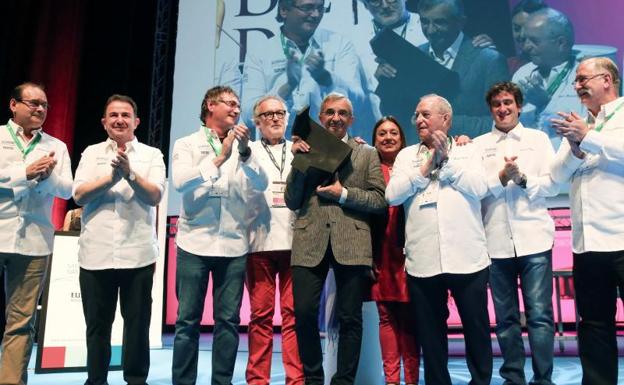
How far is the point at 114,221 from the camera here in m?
3.12

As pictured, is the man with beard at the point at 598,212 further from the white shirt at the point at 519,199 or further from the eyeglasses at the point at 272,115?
the eyeglasses at the point at 272,115

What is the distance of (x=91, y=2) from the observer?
293 inches

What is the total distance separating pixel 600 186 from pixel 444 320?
97 cm

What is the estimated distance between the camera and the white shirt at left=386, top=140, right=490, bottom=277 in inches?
112

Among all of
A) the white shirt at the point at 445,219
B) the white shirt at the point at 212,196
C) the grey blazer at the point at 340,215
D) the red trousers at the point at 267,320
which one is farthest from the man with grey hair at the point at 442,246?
the white shirt at the point at 212,196

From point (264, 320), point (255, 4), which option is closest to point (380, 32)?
point (255, 4)

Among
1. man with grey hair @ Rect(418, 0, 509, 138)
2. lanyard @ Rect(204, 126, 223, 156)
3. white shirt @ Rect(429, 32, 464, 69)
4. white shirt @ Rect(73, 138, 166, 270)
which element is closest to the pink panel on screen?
white shirt @ Rect(73, 138, 166, 270)

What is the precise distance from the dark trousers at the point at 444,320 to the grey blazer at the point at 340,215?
332 millimetres

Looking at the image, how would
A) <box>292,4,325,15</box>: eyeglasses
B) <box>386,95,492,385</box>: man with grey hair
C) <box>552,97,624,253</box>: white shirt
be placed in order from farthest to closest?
<box>292,4,325,15</box>: eyeglasses
<box>386,95,492,385</box>: man with grey hair
<box>552,97,624,253</box>: white shirt

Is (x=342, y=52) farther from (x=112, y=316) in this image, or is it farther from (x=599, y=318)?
(x=599, y=318)

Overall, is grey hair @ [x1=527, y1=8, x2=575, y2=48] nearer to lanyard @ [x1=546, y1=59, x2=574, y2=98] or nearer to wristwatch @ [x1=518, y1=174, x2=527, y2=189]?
lanyard @ [x1=546, y1=59, x2=574, y2=98]

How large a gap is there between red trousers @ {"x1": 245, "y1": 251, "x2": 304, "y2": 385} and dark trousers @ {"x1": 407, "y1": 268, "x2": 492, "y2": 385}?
2.22 ft

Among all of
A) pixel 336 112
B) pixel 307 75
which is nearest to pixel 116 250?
pixel 336 112

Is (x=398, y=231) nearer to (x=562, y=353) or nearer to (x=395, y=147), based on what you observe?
(x=395, y=147)
